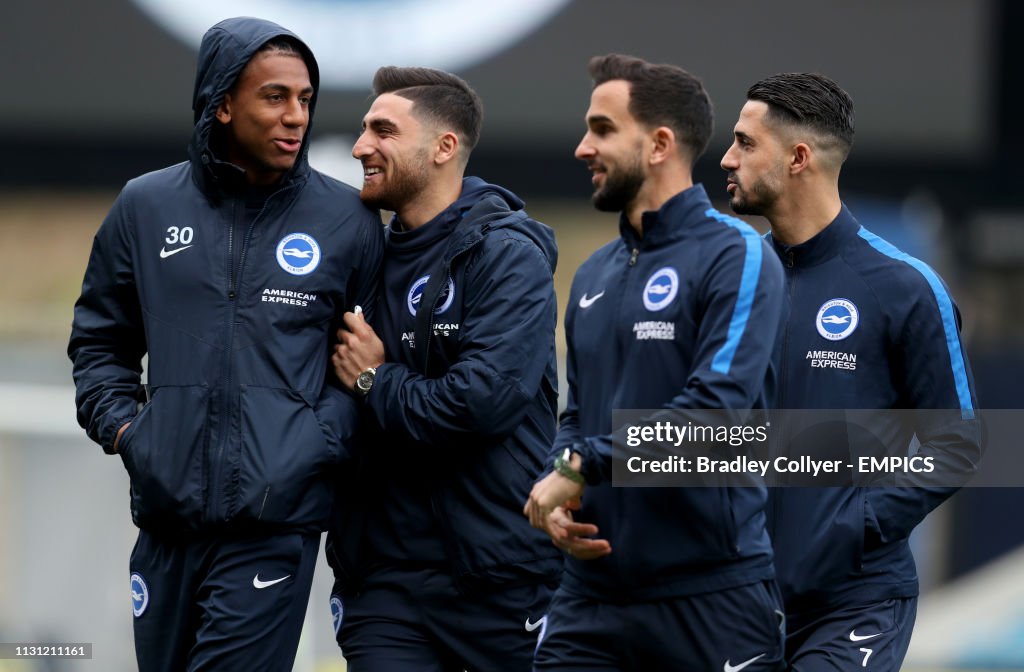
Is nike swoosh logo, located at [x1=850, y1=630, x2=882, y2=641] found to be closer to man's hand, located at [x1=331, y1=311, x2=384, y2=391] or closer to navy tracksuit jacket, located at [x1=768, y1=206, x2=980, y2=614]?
navy tracksuit jacket, located at [x1=768, y1=206, x2=980, y2=614]

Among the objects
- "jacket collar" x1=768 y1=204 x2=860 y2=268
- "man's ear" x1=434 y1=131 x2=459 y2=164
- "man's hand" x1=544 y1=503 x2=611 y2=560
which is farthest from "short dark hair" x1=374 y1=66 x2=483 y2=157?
"man's hand" x1=544 y1=503 x2=611 y2=560

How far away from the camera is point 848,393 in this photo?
464 centimetres

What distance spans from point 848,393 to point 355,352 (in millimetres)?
1400

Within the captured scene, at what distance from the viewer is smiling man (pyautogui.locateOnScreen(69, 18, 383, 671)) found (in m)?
4.46

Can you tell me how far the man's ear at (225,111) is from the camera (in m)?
4.70

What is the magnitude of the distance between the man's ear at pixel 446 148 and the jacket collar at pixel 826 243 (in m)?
1.03

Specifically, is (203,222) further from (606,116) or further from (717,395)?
(717,395)

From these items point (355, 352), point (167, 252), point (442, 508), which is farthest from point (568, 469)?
point (167, 252)

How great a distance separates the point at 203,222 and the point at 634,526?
1500 millimetres

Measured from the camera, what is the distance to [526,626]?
191 inches

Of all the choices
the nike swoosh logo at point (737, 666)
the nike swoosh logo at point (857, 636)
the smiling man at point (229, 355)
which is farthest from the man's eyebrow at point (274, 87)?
the nike swoosh logo at point (857, 636)

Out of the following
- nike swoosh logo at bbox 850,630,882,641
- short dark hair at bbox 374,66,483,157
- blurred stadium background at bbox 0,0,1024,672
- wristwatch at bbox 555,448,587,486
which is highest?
blurred stadium background at bbox 0,0,1024,672

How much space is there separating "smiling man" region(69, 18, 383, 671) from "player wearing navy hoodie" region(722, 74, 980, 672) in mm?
1233

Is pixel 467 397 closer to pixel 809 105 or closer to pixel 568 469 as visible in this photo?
pixel 568 469
